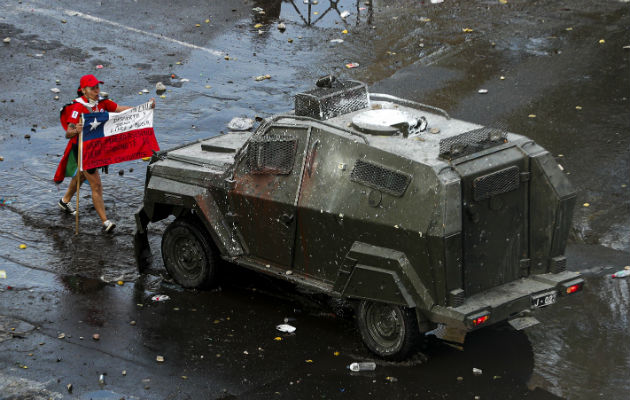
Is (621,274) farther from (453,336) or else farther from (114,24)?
(114,24)

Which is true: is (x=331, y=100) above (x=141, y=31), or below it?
above

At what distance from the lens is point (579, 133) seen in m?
12.7

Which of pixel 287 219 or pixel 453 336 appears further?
pixel 287 219

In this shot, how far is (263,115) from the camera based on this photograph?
13.5 metres

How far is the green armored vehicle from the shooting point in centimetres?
729

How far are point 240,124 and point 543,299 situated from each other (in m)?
6.47

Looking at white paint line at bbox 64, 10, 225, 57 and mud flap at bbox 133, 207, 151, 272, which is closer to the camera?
mud flap at bbox 133, 207, 151, 272

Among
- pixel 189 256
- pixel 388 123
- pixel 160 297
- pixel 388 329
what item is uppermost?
pixel 388 123

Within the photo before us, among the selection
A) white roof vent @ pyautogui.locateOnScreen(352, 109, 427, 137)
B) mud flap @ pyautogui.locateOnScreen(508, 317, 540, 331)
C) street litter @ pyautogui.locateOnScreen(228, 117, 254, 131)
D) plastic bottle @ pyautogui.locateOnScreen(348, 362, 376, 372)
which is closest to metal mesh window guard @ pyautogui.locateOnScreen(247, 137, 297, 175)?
white roof vent @ pyautogui.locateOnScreen(352, 109, 427, 137)

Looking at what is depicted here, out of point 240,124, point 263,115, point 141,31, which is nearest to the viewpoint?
point 240,124

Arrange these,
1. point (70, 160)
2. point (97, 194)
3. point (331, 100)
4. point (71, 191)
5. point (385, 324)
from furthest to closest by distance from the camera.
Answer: point (71, 191) < point (70, 160) < point (97, 194) < point (331, 100) < point (385, 324)

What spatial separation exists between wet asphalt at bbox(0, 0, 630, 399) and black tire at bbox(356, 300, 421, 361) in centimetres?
19

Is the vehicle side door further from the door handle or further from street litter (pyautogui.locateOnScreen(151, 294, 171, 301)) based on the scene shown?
street litter (pyautogui.locateOnScreen(151, 294, 171, 301))

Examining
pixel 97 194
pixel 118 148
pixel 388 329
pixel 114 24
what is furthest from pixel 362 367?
pixel 114 24
